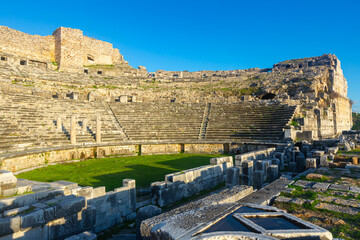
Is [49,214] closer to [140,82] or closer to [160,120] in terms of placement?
[160,120]

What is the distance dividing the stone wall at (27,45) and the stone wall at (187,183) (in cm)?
3113

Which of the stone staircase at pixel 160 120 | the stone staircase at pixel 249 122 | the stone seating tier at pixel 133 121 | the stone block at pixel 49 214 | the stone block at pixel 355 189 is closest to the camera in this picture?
the stone block at pixel 49 214

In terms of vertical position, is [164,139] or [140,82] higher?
[140,82]

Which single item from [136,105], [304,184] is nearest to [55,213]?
[304,184]

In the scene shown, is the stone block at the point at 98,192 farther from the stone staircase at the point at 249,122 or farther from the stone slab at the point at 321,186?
the stone staircase at the point at 249,122

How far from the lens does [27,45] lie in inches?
1198

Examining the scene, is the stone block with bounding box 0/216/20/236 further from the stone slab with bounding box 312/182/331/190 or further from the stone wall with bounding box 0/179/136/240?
the stone slab with bounding box 312/182/331/190

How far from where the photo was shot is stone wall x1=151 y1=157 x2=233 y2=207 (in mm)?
6679

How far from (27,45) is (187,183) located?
1287 inches

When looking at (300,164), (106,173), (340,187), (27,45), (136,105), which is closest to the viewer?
(340,187)

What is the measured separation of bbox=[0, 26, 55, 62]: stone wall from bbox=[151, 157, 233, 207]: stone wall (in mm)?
31127

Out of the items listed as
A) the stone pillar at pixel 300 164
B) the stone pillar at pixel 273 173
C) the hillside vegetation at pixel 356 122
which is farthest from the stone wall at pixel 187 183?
the hillside vegetation at pixel 356 122

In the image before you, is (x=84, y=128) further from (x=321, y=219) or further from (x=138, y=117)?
(x=321, y=219)

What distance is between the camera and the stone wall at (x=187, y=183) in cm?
668
